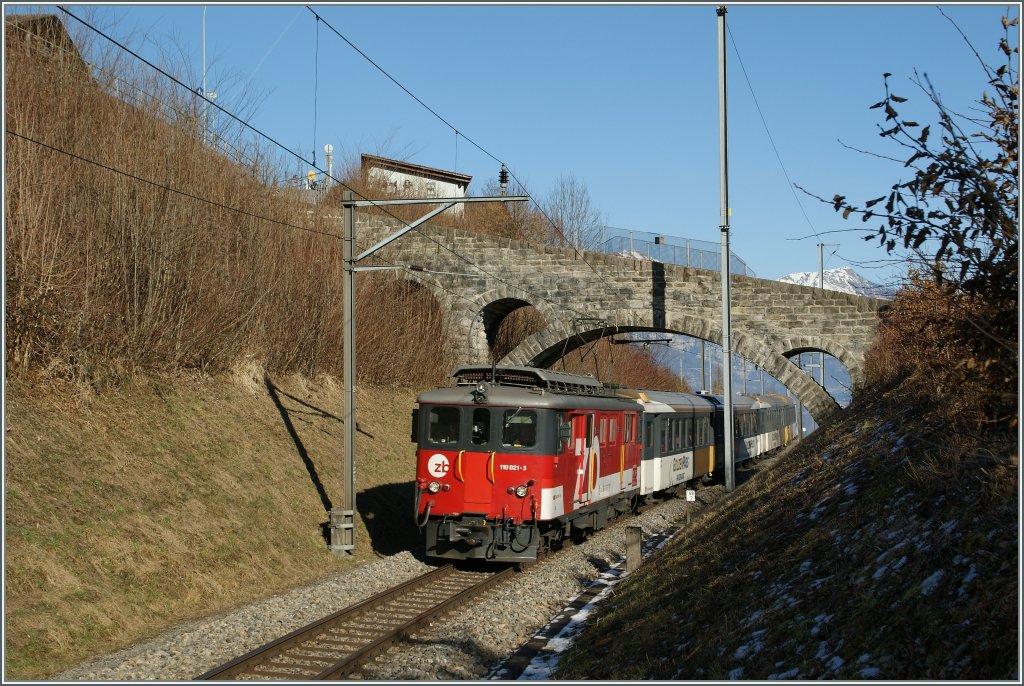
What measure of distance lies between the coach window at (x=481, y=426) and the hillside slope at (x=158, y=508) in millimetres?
3262

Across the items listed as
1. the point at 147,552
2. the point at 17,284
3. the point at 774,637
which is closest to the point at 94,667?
the point at 147,552

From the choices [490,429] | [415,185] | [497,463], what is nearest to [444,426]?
[490,429]

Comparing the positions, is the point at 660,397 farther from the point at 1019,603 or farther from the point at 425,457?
the point at 1019,603

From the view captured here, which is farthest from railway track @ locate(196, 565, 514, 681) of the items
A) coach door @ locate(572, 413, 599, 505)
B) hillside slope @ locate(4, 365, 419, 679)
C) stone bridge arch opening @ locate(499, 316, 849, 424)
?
stone bridge arch opening @ locate(499, 316, 849, 424)

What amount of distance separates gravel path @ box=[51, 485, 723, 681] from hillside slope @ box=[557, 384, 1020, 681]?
1180 millimetres

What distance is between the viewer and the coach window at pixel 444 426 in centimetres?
1523

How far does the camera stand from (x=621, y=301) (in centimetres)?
3134

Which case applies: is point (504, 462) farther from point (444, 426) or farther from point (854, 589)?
point (854, 589)

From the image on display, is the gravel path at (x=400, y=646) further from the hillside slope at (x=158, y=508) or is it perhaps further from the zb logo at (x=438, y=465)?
the zb logo at (x=438, y=465)

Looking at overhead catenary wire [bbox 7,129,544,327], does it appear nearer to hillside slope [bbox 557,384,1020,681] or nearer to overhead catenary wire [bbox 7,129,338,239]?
overhead catenary wire [bbox 7,129,338,239]

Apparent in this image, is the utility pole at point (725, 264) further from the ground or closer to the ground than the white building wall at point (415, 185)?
closer to the ground

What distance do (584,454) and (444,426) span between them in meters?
2.64

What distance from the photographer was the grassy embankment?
11750 mm

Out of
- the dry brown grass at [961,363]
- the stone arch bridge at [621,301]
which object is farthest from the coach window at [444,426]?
the stone arch bridge at [621,301]
